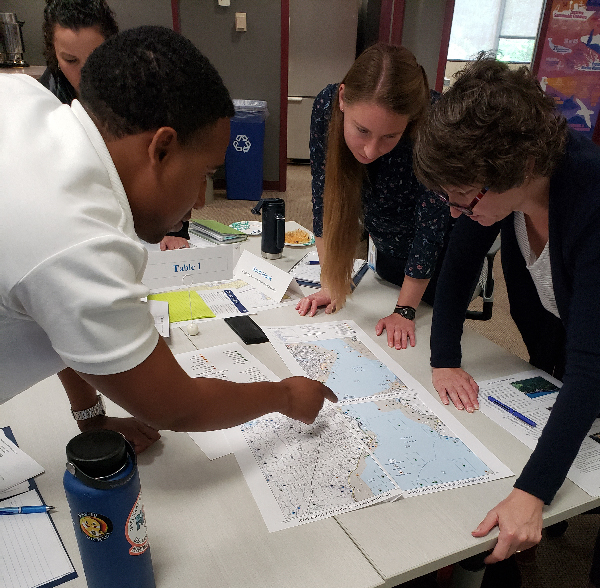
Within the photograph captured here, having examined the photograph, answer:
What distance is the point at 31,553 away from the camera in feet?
2.11

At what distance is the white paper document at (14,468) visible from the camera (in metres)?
0.74

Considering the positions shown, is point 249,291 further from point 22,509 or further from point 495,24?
point 495,24

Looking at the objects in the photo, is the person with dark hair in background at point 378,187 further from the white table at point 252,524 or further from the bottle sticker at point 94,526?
the bottle sticker at point 94,526

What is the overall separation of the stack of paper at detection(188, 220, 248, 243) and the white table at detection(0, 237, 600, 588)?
0.97 m

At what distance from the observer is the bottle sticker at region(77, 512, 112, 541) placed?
533 millimetres

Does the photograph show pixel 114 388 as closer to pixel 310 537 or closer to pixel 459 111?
pixel 310 537

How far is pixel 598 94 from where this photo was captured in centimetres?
365

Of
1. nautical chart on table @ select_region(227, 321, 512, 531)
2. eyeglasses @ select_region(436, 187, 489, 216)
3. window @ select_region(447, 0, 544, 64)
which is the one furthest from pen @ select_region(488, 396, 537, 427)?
window @ select_region(447, 0, 544, 64)

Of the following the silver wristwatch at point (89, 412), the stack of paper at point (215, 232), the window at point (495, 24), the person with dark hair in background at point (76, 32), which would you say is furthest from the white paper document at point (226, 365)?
the window at point (495, 24)

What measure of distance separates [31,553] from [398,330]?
869 mm

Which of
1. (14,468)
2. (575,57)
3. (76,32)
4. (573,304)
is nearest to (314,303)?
(573,304)

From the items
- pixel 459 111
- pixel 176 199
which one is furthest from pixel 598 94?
pixel 176 199

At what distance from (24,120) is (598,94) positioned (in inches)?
165

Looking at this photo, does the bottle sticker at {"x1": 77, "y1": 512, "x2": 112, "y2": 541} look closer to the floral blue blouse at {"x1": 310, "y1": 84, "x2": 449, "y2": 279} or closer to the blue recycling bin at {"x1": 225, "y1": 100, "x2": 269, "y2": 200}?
the floral blue blouse at {"x1": 310, "y1": 84, "x2": 449, "y2": 279}
